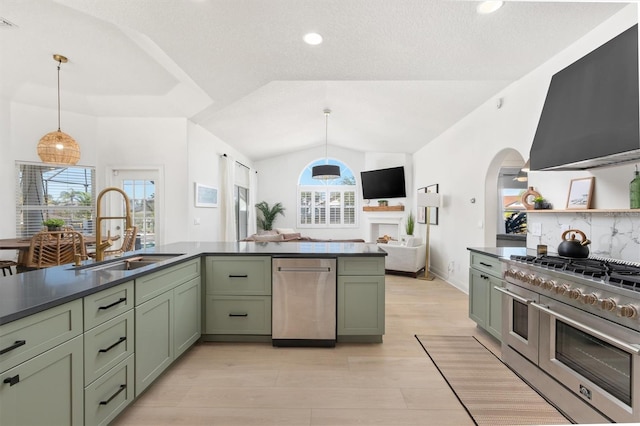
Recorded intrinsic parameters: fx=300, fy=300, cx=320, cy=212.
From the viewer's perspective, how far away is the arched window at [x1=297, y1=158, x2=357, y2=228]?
9.55 meters

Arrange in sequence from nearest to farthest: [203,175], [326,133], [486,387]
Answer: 1. [486,387]
2. [203,175]
3. [326,133]

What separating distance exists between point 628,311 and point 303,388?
75.2 inches

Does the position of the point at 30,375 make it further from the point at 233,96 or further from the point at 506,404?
the point at 233,96

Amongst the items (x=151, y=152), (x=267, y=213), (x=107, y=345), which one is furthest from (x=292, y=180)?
(x=107, y=345)

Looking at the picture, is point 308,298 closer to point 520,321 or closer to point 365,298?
point 365,298

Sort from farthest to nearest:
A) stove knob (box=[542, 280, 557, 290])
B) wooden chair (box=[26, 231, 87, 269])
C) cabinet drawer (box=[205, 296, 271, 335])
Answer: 1. wooden chair (box=[26, 231, 87, 269])
2. cabinet drawer (box=[205, 296, 271, 335])
3. stove knob (box=[542, 280, 557, 290])

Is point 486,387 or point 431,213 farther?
point 431,213

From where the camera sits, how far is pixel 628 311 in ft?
4.63

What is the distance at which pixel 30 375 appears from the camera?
3.94 feet

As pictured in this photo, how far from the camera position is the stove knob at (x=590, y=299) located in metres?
1.59

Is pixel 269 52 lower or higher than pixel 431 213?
higher

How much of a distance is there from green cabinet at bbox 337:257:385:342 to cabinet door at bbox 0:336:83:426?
1.93 m

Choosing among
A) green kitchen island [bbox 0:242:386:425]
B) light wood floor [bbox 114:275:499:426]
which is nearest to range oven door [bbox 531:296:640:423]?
light wood floor [bbox 114:275:499:426]

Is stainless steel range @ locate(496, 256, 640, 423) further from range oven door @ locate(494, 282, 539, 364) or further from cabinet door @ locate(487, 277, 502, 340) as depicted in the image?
cabinet door @ locate(487, 277, 502, 340)
